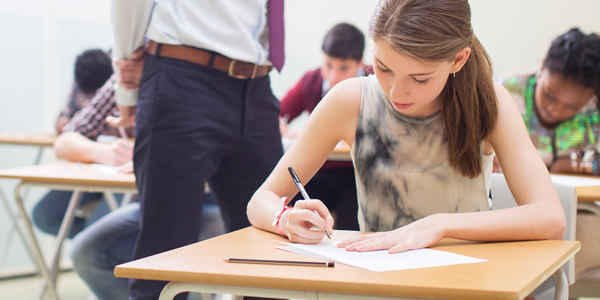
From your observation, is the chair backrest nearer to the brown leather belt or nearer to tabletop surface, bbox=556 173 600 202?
tabletop surface, bbox=556 173 600 202

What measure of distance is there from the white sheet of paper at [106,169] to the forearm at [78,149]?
0.26 ft

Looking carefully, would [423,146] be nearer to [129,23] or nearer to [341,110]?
[341,110]

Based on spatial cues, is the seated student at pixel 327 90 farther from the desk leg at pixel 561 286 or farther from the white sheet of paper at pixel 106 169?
the desk leg at pixel 561 286

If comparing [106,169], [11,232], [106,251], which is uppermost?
[106,169]

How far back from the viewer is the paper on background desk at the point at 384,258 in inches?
29.2

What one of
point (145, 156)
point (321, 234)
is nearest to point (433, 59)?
point (321, 234)

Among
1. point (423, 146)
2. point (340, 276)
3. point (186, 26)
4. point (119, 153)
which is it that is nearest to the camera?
point (340, 276)

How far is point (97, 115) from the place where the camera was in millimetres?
2426

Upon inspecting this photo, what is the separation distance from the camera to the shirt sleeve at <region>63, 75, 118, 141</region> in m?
2.38

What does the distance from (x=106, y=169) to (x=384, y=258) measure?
1.45 meters

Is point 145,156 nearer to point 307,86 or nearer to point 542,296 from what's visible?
point 542,296

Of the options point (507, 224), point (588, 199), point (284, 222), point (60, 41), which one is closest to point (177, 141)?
point (284, 222)

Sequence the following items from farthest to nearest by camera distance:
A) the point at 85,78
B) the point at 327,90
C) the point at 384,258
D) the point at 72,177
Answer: the point at 327,90 < the point at 85,78 < the point at 72,177 < the point at 384,258

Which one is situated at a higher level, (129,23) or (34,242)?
(129,23)
